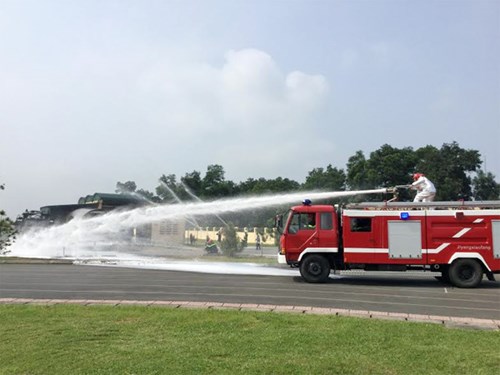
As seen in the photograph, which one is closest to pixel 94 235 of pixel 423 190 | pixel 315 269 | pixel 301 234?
pixel 301 234

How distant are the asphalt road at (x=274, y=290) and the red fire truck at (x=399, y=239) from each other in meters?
0.62

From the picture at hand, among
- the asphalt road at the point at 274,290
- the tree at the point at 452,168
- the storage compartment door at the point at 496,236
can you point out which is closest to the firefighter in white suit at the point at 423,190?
the storage compartment door at the point at 496,236

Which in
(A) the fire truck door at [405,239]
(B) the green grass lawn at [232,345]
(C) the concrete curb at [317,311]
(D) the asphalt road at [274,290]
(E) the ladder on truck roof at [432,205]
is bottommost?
(D) the asphalt road at [274,290]

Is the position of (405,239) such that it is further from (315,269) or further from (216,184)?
(216,184)

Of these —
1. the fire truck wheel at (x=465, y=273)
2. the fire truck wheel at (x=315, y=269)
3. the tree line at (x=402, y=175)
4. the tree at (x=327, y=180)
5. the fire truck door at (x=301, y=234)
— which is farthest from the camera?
the tree at (x=327, y=180)

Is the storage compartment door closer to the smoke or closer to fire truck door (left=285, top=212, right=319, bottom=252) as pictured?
fire truck door (left=285, top=212, right=319, bottom=252)

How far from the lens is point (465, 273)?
48.9 ft

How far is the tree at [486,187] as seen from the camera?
5325 centimetres

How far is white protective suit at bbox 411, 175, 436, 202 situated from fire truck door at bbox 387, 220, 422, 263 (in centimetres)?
160

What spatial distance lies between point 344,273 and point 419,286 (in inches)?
173

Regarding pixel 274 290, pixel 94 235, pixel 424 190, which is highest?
pixel 424 190

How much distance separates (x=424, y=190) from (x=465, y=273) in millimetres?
3252

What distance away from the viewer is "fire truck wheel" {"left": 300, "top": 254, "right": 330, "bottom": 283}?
15.6 metres

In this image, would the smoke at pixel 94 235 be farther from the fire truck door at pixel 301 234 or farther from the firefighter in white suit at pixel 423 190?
the firefighter in white suit at pixel 423 190
